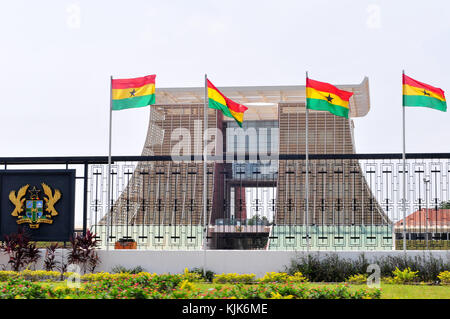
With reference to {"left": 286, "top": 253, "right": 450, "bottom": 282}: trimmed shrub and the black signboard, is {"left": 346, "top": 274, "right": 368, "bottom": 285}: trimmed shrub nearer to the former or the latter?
{"left": 286, "top": 253, "right": 450, "bottom": 282}: trimmed shrub

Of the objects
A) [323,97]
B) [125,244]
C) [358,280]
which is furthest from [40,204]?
[358,280]

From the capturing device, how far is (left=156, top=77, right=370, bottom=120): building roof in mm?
34062

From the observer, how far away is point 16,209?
1533cm

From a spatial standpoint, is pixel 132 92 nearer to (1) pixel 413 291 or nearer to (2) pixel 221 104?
(2) pixel 221 104

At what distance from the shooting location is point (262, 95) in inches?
1391

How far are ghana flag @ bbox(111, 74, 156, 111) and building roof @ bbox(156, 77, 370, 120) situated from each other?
18.9 metres

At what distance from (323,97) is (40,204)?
26.0 feet

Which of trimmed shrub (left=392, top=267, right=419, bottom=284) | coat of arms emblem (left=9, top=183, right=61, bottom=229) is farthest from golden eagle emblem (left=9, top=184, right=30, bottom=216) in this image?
trimmed shrub (left=392, top=267, right=419, bottom=284)

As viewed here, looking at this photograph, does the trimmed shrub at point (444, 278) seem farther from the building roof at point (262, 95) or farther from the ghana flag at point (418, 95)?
the building roof at point (262, 95)

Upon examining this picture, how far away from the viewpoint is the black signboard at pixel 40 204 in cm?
1522

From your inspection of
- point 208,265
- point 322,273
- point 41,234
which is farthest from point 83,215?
point 322,273
